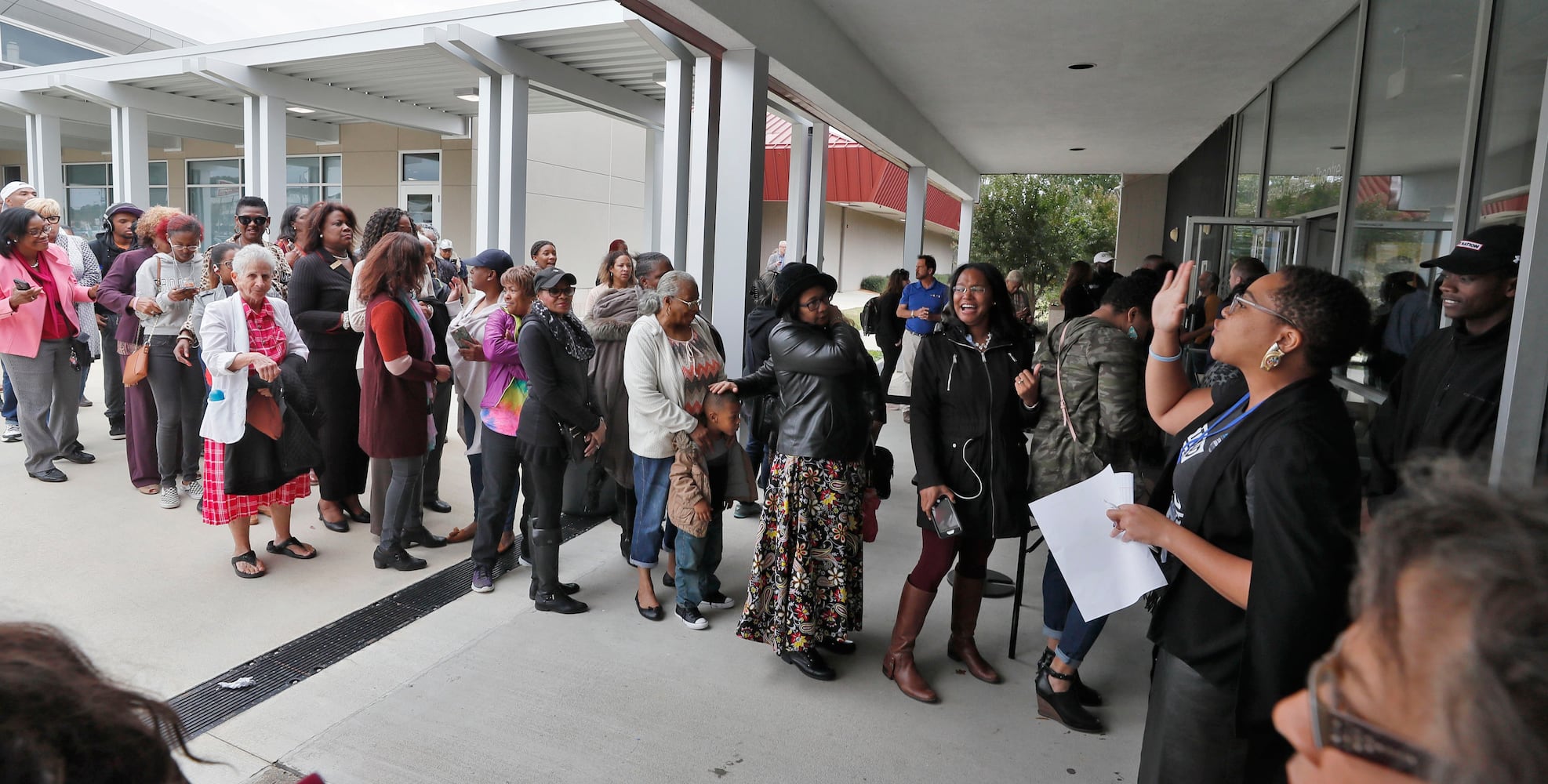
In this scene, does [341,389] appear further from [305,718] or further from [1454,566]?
[1454,566]

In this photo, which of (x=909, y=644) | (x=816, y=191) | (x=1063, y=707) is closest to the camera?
(x=1063, y=707)

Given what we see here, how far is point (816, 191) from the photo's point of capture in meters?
11.2

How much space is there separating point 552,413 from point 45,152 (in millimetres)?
16677

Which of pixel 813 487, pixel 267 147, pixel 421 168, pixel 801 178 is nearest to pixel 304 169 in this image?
pixel 421 168

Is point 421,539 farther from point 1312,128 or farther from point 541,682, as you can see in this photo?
point 1312,128

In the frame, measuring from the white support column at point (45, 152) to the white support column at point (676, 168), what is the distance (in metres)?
13.6

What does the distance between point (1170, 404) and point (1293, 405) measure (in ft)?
2.53

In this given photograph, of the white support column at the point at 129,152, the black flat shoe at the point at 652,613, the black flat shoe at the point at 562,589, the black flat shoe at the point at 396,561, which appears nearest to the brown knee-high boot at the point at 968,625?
the black flat shoe at the point at 652,613

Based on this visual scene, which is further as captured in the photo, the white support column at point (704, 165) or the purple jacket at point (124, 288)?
the white support column at point (704, 165)

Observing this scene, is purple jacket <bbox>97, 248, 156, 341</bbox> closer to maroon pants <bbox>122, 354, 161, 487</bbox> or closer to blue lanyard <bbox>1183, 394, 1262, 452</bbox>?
maroon pants <bbox>122, 354, 161, 487</bbox>

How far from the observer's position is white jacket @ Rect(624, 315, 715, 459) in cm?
384

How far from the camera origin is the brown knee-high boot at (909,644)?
344 cm

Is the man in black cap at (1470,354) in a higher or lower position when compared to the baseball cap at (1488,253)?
lower

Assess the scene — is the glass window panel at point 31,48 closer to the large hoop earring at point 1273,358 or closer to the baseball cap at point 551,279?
the baseball cap at point 551,279
